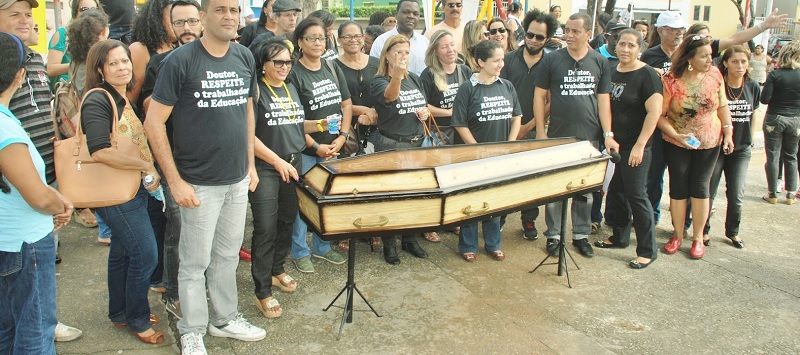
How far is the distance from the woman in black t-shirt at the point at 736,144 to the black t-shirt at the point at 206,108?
454 cm

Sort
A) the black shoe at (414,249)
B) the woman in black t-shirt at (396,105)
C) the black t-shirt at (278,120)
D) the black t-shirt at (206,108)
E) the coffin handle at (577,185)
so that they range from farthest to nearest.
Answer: the black shoe at (414,249), the woman in black t-shirt at (396,105), the coffin handle at (577,185), the black t-shirt at (278,120), the black t-shirt at (206,108)

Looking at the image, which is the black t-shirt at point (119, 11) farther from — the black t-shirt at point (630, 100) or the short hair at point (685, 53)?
the short hair at point (685, 53)

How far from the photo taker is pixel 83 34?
4.05m

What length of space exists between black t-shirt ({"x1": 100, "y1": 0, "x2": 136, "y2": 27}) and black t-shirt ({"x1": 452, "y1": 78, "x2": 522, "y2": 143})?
10.3ft

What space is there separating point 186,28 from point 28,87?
962 mm

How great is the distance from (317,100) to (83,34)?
159 cm

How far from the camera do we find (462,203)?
369cm

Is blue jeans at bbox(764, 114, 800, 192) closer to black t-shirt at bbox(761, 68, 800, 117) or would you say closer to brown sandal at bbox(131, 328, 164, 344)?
black t-shirt at bbox(761, 68, 800, 117)

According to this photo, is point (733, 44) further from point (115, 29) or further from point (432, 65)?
point (115, 29)

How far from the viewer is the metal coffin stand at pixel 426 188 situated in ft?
11.3

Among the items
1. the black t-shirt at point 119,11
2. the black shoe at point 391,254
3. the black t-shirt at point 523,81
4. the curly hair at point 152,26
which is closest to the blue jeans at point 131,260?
the curly hair at point 152,26

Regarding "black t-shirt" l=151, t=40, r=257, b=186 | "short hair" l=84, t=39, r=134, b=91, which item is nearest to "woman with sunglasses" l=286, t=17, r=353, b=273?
"black t-shirt" l=151, t=40, r=257, b=186

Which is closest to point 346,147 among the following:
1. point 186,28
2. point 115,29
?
point 186,28

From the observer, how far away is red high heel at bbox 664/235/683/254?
18.2 feet
